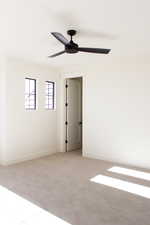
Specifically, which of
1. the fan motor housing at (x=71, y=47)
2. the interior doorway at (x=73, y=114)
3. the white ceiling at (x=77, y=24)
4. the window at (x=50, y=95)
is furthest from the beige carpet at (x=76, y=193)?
the white ceiling at (x=77, y=24)

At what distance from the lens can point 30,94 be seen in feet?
18.0

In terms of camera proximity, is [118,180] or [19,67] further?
[19,67]

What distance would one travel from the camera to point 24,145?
5172 mm

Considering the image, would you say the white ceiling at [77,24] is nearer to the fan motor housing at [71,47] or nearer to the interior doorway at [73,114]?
the fan motor housing at [71,47]

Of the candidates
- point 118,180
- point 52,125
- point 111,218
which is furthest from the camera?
point 52,125

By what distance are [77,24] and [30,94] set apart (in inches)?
115

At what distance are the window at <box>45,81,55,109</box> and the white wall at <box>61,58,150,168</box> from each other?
3.03 ft

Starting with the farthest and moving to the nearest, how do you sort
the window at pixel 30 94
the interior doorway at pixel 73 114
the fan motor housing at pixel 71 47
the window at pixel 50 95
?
the interior doorway at pixel 73 114 < the window at pixel 50 95 < the window at pixel 30 94 < the fan motor housing at pixel 71 47

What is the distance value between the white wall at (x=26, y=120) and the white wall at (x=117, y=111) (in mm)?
1043

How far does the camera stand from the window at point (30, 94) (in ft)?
17.6

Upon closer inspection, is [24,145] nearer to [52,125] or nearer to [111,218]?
[52,125]

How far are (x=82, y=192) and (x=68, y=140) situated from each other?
10.8 feet

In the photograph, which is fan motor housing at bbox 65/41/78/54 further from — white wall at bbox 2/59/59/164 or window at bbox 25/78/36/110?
window at bbox 25/78/36/110

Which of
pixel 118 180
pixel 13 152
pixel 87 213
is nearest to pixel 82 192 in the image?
pixel 87 213
